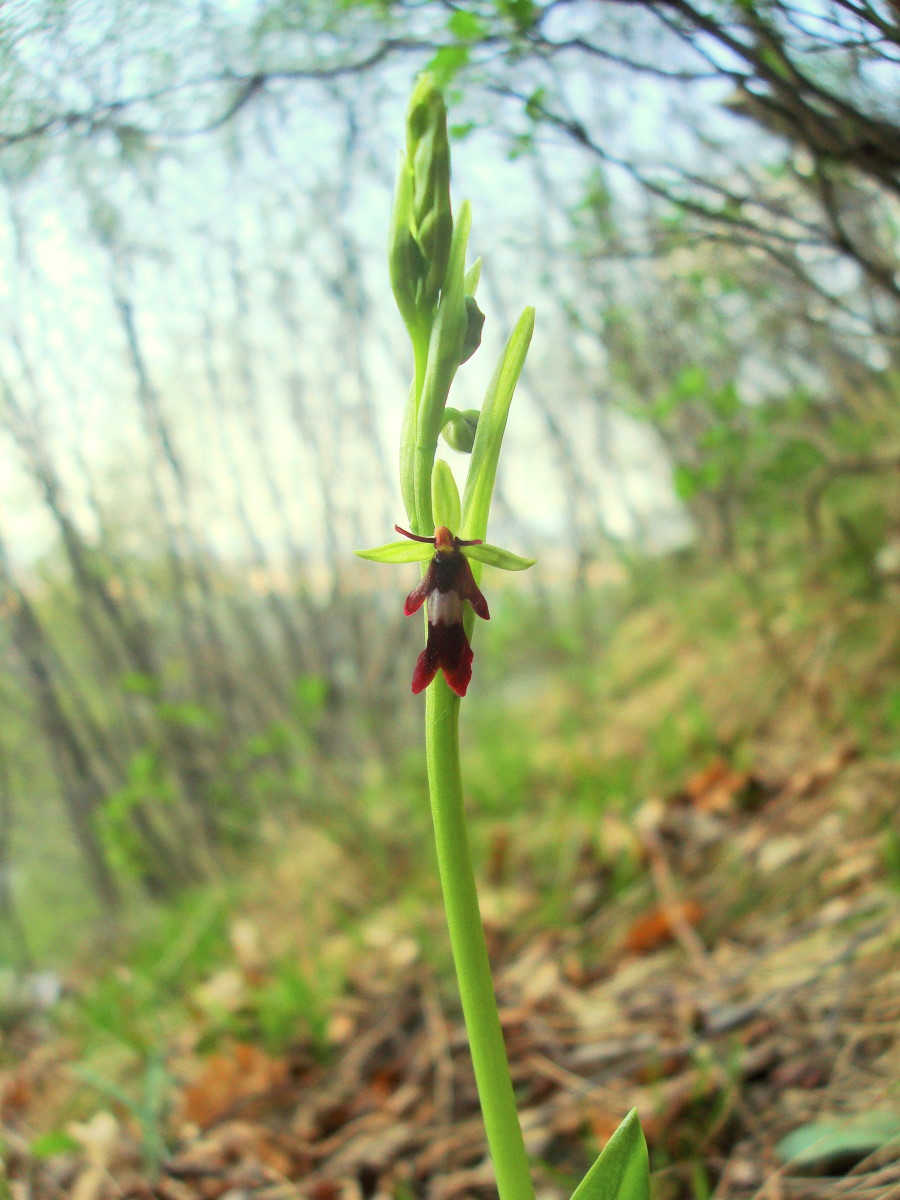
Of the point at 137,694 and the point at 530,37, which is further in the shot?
the point at 137,694

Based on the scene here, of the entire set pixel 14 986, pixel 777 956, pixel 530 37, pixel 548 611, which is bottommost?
pixel 777 956

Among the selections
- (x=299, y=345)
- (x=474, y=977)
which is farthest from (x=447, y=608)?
(x=299, y=345)

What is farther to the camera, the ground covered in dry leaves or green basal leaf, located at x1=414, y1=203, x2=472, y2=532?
the ground covered in dry leaves

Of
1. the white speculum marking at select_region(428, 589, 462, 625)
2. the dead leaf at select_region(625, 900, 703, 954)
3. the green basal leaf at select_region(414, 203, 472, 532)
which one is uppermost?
the green basal leaf at select_region(414, 203, 472, 532)

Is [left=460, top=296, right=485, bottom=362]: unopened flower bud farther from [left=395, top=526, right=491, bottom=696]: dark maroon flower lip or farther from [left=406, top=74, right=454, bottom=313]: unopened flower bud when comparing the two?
[left=395, top=526, right=491, bottom=696]: dark maroon flower lip

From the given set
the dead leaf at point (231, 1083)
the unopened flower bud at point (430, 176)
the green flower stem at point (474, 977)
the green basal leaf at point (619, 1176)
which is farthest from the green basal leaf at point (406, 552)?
the dead leaf at point (231, 1083)

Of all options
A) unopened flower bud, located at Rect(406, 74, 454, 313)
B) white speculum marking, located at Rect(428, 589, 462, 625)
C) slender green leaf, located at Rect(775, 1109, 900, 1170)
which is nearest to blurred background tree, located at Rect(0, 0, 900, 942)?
unopened flower bud, located at Rect(406, 74, 454, 313)

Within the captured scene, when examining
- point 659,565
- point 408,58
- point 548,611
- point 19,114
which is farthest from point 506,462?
point 19,114

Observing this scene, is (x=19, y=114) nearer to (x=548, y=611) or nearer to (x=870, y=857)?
(x=870, y=857)
